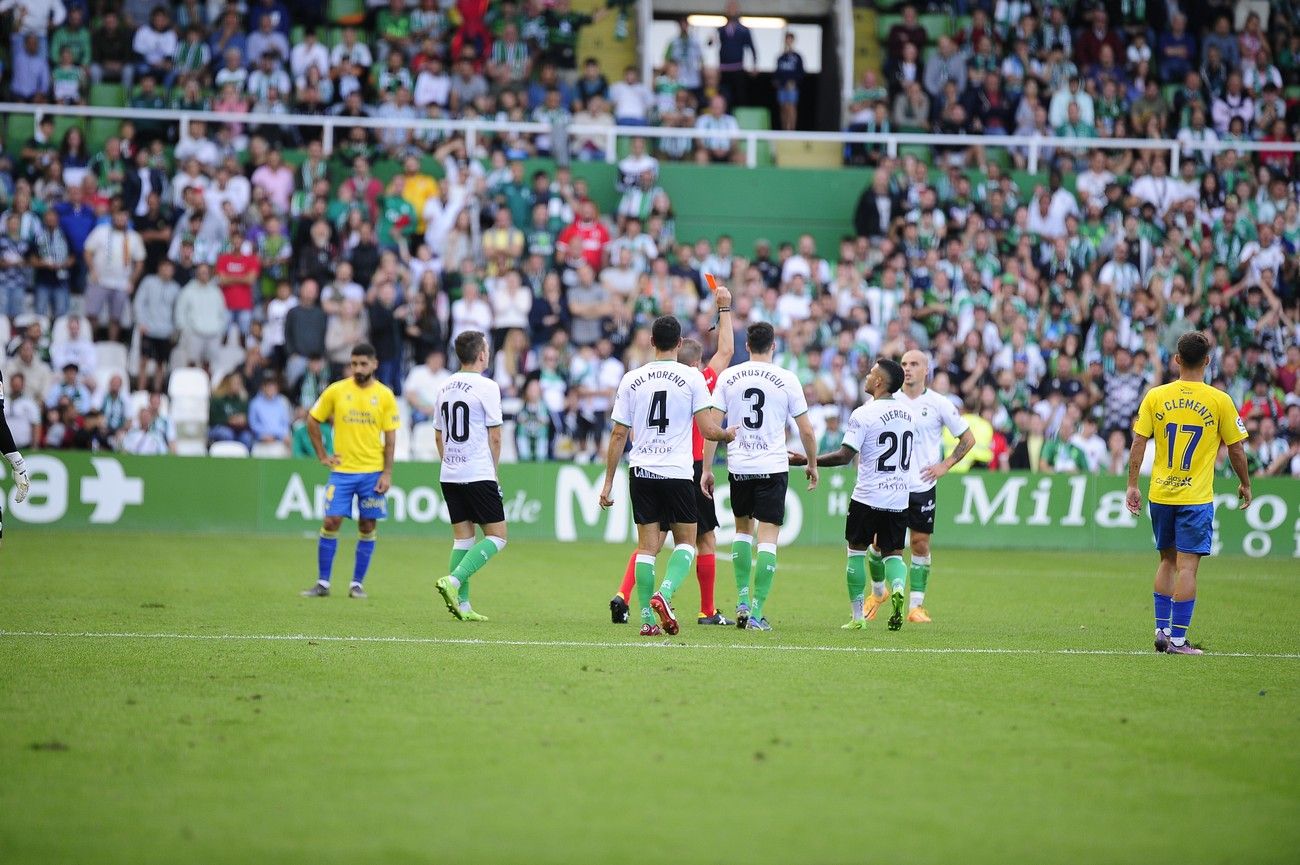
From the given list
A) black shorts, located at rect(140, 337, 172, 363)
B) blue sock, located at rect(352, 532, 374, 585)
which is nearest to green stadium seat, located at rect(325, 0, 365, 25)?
black shorts, located at rect(140, 337, 172, 363)

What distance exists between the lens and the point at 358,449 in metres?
14.8

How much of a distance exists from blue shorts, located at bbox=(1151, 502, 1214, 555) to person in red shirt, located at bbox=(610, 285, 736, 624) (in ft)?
11.1

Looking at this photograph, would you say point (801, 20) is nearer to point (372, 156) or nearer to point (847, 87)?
point (847, 87)

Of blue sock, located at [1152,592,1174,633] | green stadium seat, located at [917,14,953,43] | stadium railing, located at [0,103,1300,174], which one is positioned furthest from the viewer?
green stadium seat, located at [917,14,953,43]

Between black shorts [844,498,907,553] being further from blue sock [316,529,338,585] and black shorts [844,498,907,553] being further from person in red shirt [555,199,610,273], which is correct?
person in red shirt [555,199,610,273]

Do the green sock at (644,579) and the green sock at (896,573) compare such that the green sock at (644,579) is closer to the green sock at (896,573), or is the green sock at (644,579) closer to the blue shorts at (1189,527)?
the green sock at (896,573)

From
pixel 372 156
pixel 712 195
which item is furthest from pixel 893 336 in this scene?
pixel 372 156

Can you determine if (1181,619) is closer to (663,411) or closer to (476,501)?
(663,411)

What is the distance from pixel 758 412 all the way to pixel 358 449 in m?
4.27

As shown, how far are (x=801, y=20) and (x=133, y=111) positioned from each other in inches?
511

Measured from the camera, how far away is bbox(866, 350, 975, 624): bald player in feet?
41.7

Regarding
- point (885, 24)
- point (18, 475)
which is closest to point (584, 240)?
point (885, 24)

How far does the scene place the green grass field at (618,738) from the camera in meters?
5.82

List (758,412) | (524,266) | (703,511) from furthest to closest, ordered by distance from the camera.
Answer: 1. (524,266)
2. (703,511)
3. (758,412)
